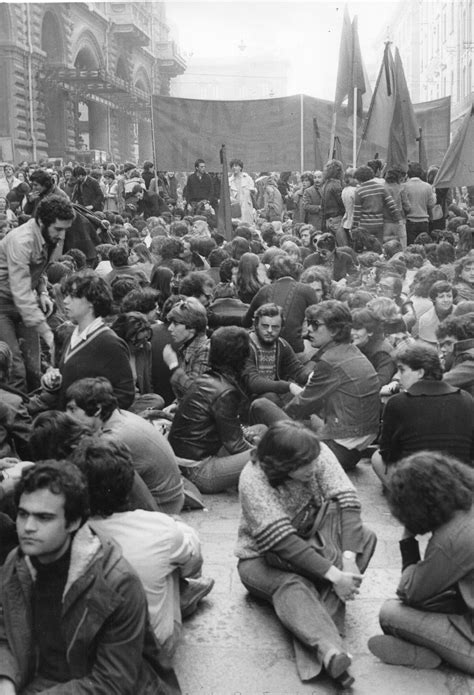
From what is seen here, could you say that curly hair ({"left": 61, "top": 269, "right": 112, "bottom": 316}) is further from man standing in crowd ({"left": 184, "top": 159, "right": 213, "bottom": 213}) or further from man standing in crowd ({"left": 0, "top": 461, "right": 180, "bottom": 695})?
man standing in crowd ({"left": 184, "top": 159, "right": 213, "bottom": 213})

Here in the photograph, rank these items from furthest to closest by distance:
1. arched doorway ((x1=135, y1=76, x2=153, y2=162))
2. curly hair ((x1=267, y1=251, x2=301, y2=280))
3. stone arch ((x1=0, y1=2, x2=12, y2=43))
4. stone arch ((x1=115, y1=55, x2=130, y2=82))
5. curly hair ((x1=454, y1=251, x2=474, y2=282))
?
arched doorway ((x1=135, y1=76, x2=153, y2=162)) < stone arch ((x1=115, y1=55, x2=130, y2=82)) < stone arch ((x1=0, y1=2, x2=12, y2=43)) < curly hair ((x1=454, y1=251, x2=474, y2=282)) < curly hair ((x1=267, y1=251, x2=301, y2=280))

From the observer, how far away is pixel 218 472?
571cm

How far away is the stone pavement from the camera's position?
3648 mm

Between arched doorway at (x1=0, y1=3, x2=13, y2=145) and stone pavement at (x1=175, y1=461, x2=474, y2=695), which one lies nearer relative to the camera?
stone pavement at (x1=175, y1=461, x2=474, y2=695)

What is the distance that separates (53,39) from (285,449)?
36.5m

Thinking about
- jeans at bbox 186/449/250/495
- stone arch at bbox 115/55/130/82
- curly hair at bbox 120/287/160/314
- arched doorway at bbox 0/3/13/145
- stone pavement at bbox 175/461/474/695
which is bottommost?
stone pavement at bbox 175/461/474/695

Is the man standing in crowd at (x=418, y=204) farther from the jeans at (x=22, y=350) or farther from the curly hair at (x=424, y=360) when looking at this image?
the curly hair at (x=424, y=360)

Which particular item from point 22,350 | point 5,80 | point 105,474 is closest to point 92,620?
point 105,474

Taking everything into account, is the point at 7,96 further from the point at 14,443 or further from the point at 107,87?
the point at 14,443

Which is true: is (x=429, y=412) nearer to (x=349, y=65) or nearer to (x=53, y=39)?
(x=349, y=65)

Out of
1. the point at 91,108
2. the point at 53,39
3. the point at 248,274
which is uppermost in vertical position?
the point at 53,39

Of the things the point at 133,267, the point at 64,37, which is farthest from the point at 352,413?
the point at 64,37

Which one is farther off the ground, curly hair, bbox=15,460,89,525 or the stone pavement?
curly hair, bbox=15,460,89,525

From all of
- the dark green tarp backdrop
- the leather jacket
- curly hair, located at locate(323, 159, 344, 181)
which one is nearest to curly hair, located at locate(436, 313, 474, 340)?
the leather jacket
